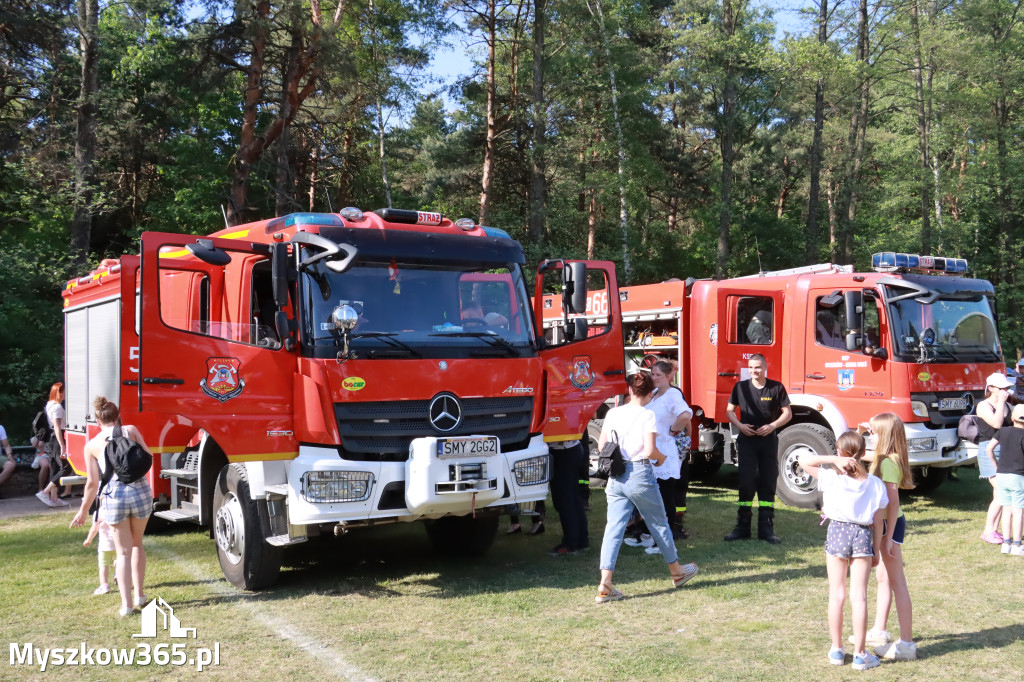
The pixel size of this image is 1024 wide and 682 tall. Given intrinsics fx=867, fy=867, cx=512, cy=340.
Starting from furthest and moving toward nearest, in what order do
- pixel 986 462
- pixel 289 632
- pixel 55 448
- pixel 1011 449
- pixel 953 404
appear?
pixel 55 448
pixel 953 404
pixel 986 462
pixel 1011 449
pixel 289 632

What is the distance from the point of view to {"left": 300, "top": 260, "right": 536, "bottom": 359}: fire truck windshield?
6.43 m

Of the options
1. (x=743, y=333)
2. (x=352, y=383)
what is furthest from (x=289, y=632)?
(x=743, y=333)

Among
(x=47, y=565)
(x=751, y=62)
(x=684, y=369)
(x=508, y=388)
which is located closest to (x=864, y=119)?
(x=751, y=62)

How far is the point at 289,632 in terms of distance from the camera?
5688mm

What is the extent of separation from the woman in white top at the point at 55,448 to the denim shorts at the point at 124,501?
5.64m

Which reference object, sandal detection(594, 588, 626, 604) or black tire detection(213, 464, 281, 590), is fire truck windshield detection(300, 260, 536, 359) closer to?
black tire detection(213, 464, 281, 590)

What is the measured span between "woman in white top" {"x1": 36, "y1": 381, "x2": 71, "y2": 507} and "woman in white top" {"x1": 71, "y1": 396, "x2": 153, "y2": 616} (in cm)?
553

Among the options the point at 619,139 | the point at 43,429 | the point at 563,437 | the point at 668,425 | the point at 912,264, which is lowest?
the point at 43,429

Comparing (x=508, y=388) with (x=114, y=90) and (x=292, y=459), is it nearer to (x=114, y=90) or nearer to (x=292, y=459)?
(x=292, y=459)

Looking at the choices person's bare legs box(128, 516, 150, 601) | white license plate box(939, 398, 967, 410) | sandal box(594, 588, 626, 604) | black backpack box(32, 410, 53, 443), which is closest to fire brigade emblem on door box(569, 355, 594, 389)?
sandal box(594, 588, 626, 604)

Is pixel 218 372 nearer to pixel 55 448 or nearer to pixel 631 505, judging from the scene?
pixel 631 505

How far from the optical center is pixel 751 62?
89.7 feet

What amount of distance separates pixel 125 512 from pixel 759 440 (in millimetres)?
5569

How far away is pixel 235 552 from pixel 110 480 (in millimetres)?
1163
